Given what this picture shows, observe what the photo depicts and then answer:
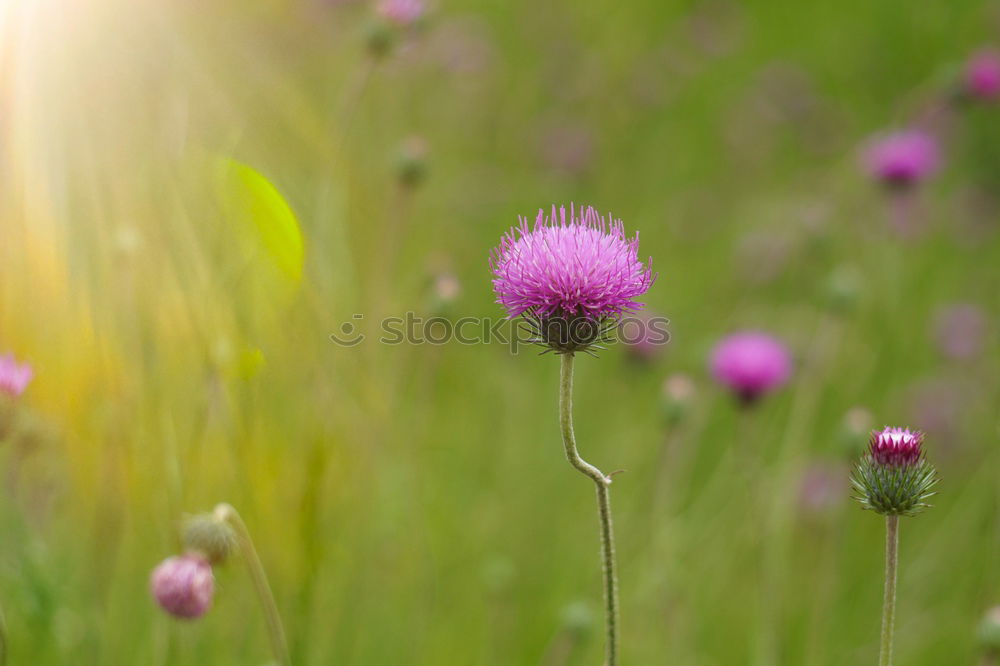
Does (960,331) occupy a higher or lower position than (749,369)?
higher

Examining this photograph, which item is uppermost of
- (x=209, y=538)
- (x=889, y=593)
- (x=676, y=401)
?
(x=676, y=401)

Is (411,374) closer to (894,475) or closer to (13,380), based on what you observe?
(13,380)

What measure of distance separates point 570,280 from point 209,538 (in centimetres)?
74

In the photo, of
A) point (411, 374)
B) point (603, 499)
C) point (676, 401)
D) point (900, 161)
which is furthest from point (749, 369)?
point (603, 499)

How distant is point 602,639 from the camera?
2.45 m

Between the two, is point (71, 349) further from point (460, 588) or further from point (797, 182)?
point (797, 182)

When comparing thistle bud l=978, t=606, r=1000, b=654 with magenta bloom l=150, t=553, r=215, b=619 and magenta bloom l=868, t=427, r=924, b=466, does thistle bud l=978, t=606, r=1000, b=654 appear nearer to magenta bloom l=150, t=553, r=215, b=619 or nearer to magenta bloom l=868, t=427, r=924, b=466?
magenta bloom l=868, t=427, r=924, b=466

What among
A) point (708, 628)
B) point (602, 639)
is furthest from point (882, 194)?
point (602, 639)

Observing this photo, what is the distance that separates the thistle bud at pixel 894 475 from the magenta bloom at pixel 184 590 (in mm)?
963

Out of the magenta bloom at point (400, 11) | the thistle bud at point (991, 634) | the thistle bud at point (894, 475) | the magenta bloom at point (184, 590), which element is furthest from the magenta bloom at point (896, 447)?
the magenta bloom at point (400, 11)

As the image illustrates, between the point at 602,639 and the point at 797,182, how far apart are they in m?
3.18

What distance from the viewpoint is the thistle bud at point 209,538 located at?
4.77 feet

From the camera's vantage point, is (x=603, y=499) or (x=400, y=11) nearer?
(x=603, y=499)

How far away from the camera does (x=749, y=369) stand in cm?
247
